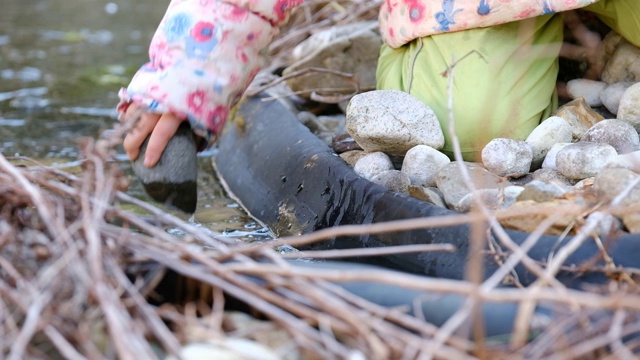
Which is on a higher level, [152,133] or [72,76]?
[152,133]

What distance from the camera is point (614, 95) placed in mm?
1724

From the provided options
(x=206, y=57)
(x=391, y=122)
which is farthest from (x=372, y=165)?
(x=206, y=57)

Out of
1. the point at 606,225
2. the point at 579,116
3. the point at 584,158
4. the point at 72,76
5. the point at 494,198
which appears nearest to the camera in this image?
the point at 606,225

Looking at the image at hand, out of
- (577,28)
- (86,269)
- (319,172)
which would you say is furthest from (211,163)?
(86,269)

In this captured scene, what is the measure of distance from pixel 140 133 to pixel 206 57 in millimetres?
172

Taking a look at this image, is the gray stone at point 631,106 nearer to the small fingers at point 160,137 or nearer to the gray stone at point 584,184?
the gray stone at point 584,184

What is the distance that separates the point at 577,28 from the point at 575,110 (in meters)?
0.33

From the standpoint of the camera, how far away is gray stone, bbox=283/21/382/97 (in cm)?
217

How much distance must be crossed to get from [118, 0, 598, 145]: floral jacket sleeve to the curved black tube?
0.20 m

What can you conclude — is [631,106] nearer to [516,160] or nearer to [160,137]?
[516,160]

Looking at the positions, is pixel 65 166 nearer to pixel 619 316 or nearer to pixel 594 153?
pixel 594 153

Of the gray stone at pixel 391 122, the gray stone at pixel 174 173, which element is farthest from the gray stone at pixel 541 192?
the gray stone at pixel 174 173

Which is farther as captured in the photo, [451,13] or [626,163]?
[451,13]

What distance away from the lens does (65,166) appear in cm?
201
